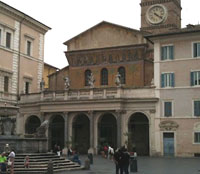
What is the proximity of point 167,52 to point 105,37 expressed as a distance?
31.2 feet

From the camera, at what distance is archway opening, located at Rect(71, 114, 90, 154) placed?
1796 inches

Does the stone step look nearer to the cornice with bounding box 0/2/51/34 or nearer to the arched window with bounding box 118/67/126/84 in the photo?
the arched window with bounding box 118/67/126/84

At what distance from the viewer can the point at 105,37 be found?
4766cm

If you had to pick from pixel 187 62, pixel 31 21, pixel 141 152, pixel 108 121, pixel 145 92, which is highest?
pixel 31 21

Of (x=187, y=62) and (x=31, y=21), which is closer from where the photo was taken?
(x=187, y=62)

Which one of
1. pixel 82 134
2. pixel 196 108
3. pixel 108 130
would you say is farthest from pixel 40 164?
pixel 82 134

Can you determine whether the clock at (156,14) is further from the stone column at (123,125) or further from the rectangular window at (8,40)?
the rectangular window at (8,40)

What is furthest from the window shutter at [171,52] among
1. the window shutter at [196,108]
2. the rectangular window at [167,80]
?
the window shutter at [196,108]

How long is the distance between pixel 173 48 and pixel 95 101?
911 cm

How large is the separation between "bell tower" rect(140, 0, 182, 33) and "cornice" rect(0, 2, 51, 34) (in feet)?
63.4

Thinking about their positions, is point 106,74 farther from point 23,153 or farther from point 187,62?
point 23,153

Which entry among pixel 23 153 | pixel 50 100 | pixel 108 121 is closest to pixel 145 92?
pixel 108 121

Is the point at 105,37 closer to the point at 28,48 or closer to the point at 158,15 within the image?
the point at 28,48

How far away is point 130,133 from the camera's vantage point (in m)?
40.3
